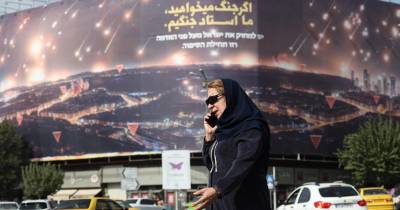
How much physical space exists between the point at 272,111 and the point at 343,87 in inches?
291

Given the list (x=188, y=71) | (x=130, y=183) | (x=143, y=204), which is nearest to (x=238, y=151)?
(x=130, y=183)

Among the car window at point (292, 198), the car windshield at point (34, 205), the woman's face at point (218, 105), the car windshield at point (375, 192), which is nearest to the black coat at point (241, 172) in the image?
the woman's face at point (218, 105)

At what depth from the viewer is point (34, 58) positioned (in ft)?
200

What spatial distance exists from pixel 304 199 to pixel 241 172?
1362 centimetres

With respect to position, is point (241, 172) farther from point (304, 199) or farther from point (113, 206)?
point (113, 206)

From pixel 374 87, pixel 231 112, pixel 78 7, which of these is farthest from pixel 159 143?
pixel 231 112

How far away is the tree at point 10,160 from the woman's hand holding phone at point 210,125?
174ft

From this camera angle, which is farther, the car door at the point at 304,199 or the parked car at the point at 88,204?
the parked car at the point at 88,204

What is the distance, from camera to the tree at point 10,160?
55.9 meters

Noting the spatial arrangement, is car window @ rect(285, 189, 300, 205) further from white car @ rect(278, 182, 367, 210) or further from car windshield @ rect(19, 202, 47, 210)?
car windshield @ rect(19, 202, 47, 210)

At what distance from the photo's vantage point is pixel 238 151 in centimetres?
409

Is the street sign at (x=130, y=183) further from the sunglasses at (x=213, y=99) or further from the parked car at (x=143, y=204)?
the sunglasses at (x=213, y=99)

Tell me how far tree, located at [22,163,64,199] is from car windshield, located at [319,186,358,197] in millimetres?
39911

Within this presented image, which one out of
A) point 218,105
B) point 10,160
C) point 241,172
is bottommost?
point 10,160
